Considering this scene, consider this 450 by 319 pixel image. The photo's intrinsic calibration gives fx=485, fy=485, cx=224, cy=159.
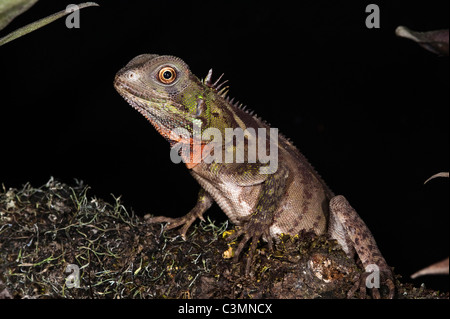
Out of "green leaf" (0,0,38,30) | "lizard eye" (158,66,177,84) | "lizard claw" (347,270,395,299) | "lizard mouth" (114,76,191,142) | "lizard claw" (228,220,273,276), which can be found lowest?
"lizard claw" (347,270,395,299)

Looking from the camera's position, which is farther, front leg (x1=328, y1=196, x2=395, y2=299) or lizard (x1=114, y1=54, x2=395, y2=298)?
lizard (x1=114, y1=54, x2=395, y2=298)

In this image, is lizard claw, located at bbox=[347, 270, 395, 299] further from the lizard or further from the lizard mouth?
the lizard mouth

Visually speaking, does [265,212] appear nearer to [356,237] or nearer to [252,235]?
[252,235]

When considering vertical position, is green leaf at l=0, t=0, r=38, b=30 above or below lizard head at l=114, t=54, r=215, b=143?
above

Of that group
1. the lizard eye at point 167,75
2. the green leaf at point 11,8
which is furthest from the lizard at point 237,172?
the green leaf at point 11,8

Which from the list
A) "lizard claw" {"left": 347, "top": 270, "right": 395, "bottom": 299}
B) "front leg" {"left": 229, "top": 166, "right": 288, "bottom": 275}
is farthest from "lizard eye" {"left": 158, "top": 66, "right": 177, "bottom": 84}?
"lizard claw" {"left": 347, "top": 270, "right": 395, "bottom": 299}

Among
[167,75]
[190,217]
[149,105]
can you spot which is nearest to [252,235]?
[190,217]
